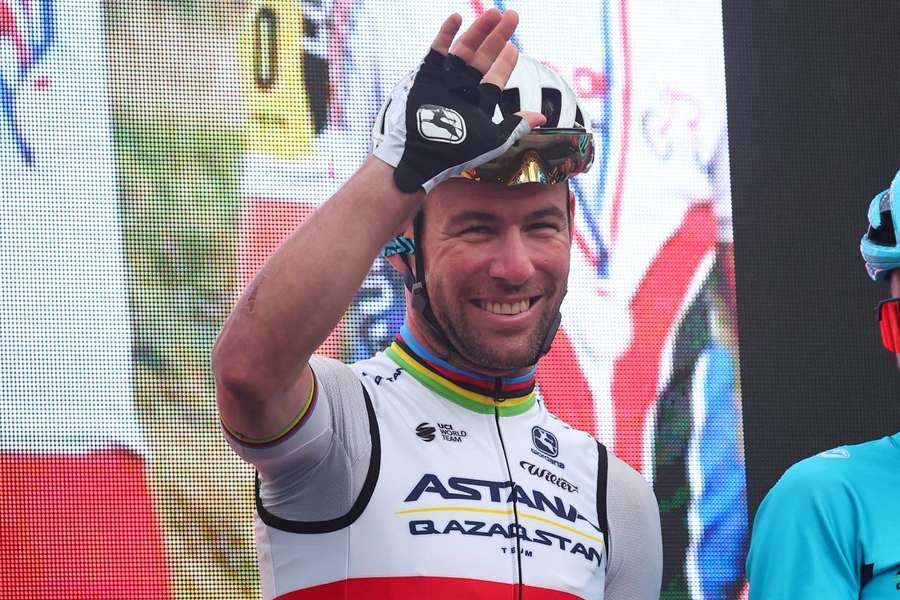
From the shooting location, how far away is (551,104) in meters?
2.03

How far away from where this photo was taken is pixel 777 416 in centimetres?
338

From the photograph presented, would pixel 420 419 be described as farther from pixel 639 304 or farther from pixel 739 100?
pixel 739 100

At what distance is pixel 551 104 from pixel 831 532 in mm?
829

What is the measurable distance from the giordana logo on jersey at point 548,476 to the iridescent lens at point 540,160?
45 centimetres

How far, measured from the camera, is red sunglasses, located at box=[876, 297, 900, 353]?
1.84m

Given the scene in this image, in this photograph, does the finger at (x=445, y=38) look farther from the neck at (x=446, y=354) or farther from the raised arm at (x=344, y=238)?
the neck at (x=446, y=354)

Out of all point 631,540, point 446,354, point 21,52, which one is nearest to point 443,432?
point 446,354

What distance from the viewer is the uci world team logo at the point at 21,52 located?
3094 mm

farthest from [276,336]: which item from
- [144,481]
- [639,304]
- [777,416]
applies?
[777,416]

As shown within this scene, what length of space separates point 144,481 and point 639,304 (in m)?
1.42

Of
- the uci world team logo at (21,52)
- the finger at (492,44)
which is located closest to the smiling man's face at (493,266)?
the finger at (492,44)

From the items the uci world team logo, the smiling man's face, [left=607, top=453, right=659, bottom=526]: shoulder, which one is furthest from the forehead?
the uci world team logo

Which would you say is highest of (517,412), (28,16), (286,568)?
(28,16)

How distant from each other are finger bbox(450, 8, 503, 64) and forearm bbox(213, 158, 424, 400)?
228mm
